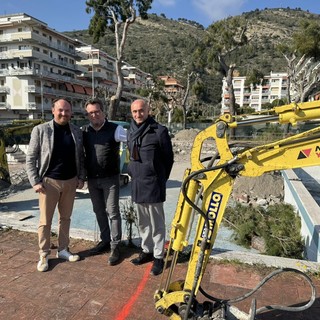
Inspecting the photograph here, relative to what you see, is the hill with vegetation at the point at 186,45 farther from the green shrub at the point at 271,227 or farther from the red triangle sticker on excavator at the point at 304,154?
the red triangle sticker on excavator at the point at 304,154

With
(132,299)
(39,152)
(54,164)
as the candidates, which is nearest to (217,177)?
(132,299)

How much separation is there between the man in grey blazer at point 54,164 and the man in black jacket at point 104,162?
139 mm

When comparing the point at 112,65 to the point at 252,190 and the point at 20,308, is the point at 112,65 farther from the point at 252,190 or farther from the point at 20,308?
the point at 20,308

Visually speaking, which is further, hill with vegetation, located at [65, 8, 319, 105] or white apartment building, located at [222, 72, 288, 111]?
hill with vegetation, located at [65, 8, 319, 105]

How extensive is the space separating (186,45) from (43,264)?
12228cm

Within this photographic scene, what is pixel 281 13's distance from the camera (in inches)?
5032

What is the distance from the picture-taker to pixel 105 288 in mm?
3488

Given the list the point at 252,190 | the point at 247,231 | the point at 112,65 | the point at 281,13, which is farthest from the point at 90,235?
the point at 281,13

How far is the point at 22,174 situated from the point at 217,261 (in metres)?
9.48

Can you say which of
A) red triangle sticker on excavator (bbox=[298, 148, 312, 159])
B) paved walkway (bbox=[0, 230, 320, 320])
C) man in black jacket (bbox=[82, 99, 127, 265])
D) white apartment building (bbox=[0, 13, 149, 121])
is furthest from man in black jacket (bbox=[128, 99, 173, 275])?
white apartment building (bbox=[0, 13, 149, 121])

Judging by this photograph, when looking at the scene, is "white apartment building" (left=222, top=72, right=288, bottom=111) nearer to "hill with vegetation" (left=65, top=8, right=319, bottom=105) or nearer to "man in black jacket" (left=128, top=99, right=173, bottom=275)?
"hill with vegetation" (left=65, top=8, right=319, bottom=105)

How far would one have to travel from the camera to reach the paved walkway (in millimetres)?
3080

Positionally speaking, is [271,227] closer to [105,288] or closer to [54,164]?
[105,288]

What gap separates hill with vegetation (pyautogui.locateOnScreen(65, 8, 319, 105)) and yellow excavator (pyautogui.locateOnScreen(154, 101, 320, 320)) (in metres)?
90.6
